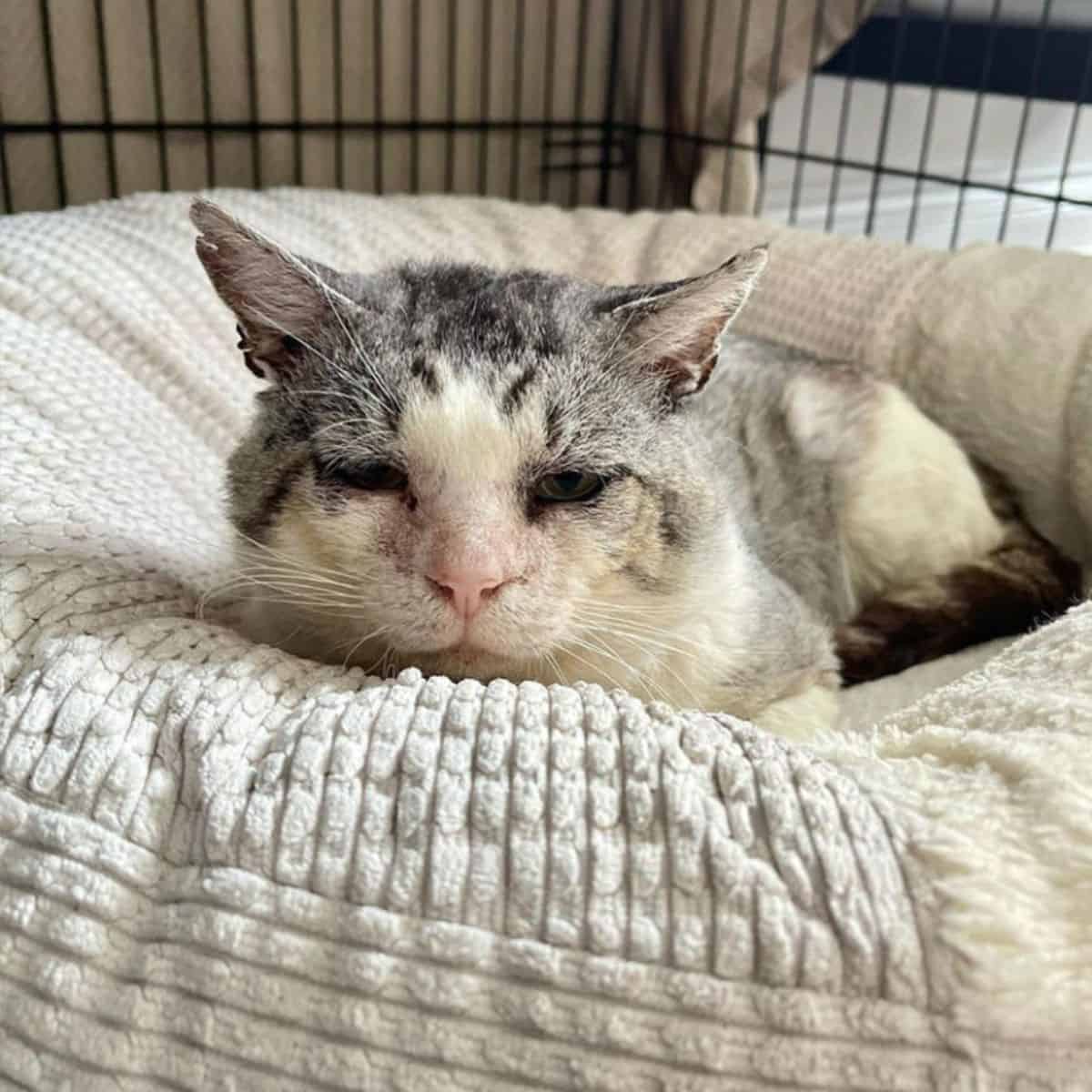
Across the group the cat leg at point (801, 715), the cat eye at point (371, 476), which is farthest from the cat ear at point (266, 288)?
the cat leg at point (801, 715)

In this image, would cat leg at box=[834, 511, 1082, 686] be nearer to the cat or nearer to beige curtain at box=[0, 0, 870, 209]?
the cat

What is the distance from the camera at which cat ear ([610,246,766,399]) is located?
115cm

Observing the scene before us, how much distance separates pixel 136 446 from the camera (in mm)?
1552

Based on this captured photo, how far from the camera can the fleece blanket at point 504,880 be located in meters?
0.77

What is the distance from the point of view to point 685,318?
1188 mm

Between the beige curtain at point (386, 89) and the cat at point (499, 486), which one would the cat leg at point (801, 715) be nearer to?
the cat at point (499, 486)

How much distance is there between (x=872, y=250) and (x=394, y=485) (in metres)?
1.44

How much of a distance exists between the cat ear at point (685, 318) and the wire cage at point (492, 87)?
1342mm

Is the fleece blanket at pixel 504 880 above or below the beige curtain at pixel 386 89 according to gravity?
below

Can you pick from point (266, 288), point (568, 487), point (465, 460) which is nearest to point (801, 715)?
point (568, 487)

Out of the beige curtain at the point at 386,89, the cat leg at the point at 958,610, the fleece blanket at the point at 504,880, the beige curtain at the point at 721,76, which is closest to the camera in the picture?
the fleece blanket at the point at 504,880

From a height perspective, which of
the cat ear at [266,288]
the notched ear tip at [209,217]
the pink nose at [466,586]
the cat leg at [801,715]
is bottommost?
the cat leg at [801,715]

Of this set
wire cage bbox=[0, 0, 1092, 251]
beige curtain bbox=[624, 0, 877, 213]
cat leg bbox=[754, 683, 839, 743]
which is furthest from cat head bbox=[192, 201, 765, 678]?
beige curtain bbox=[624, 0, 877, 213]

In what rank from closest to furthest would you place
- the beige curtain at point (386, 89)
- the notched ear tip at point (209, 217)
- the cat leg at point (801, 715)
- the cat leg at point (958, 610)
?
the notched ear tip at point (209, 217) → the cat leg at point (801, 715) → the cat leg at point (958, 610) → the beige curtain at point (386, 89)
